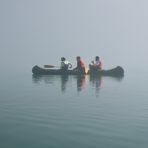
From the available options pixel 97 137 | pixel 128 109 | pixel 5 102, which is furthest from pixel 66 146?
pixel 5 102

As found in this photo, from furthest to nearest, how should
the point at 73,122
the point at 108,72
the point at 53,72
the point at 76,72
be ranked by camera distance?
the point at 108,72 < the point at 53,72 < the point at 76,72 < the point at 73,122

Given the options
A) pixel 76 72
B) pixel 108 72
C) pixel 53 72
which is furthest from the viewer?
pixel 108 72

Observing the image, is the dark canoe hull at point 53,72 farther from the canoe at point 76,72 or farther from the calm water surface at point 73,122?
the calm water surface at point 73,122

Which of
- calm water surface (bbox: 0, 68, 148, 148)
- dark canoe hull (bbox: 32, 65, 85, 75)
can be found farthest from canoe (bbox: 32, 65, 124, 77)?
calm water surface (bbox: 0, 68, 148, 148)

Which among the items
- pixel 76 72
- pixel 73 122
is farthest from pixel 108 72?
pixel 73 122

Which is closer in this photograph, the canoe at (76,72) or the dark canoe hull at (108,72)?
the canoe at (76,72)

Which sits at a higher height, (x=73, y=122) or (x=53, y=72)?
(x=53, y=72)

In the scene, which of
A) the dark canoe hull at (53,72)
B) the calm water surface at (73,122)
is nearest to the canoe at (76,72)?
the dark canoe hull at (53,72)

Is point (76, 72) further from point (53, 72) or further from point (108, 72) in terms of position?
point (108, 72)

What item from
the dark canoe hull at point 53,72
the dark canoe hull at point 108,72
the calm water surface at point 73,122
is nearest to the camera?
the calm water surface at point 73,122

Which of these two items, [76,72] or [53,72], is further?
[53,72]

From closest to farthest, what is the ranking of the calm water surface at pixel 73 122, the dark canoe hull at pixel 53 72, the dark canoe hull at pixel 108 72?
1. the calm water surface at pixel 73 122
2. the dark canoe hull at pixel 53 72
3. the dark canoe hull at pixel 108 72

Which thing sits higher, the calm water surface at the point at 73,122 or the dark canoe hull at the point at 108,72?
the dark canoe hull at the point at 108,72

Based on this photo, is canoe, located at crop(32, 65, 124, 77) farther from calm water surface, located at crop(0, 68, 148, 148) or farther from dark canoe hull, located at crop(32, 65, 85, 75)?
calm water surface, located at crop(0, 68, 148, 148)
